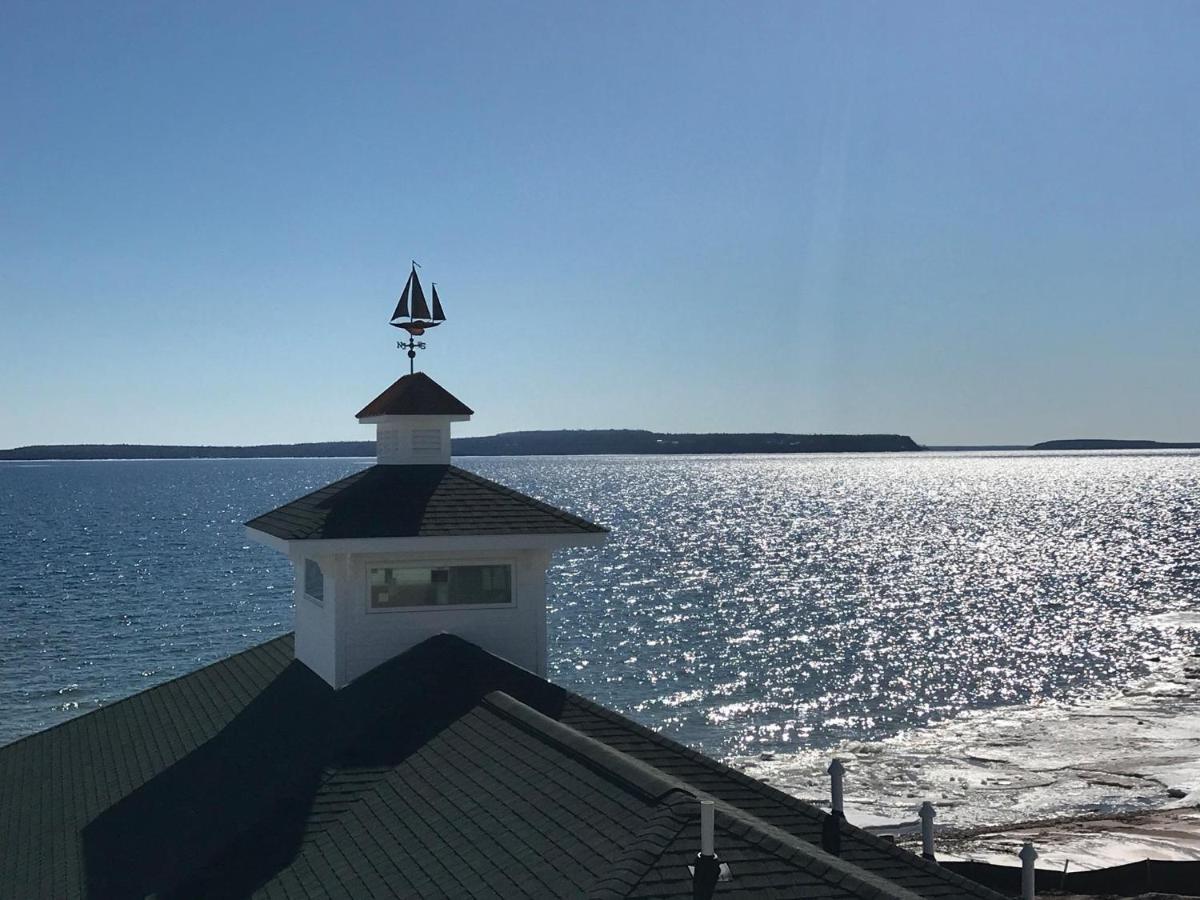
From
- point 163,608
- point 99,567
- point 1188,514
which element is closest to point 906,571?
point 163,608

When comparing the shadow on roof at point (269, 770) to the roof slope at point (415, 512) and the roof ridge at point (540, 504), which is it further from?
the roof ridge at point (540, 504)

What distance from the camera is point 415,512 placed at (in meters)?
14.5

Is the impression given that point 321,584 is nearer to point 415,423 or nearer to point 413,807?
point 415,423

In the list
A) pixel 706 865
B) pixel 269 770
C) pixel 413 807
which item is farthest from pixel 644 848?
pixel 269 770

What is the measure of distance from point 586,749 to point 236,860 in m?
2.95

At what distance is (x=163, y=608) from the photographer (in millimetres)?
66250

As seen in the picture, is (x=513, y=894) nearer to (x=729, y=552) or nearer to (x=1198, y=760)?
(x=1198, y=760)

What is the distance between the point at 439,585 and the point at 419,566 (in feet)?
1.10

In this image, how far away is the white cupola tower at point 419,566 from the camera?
551 inches

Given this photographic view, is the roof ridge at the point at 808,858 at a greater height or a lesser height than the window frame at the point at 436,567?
lesser

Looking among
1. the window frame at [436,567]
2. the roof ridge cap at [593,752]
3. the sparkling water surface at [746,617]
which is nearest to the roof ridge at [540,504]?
the window frame at [436,567]

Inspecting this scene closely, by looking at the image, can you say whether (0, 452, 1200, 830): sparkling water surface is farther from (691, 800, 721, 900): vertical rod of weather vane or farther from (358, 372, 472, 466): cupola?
(691, 800, 721, 900): vertical rod of weather vane

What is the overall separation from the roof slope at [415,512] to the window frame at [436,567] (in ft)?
1.52

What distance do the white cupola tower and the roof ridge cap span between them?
2384 mm
